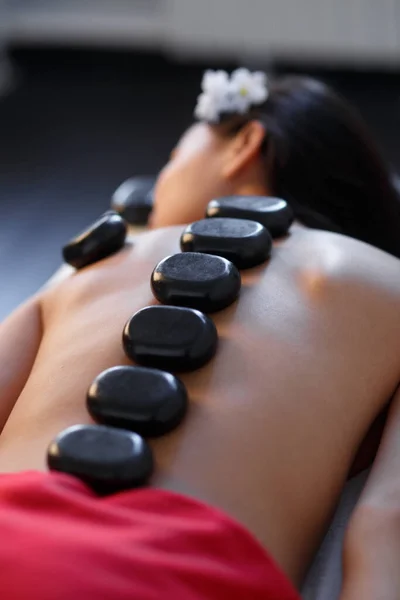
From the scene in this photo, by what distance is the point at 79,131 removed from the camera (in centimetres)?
286

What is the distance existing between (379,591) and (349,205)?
2.56ft

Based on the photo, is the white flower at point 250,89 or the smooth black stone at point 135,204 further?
the smooth black stone at point 135,204

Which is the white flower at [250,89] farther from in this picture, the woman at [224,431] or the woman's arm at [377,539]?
the woman's arm at [377,539]

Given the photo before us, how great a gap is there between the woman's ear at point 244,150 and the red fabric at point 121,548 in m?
0.73

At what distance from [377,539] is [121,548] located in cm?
28

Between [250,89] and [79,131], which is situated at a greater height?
[250,89]

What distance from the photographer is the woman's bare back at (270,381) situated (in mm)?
821

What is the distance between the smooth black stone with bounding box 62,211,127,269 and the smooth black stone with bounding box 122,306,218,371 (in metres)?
0.28

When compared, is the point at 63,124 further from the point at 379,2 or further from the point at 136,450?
the point at 136,450

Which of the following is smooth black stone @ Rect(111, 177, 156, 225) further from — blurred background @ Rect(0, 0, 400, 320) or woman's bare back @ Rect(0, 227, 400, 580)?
woman's bare back @ Rect(0, 227, 400, 580)

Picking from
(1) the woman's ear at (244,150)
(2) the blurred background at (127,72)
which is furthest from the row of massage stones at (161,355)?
(2) the blurred background at (127,72)

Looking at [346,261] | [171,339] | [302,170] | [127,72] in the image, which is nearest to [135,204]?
[302,170]

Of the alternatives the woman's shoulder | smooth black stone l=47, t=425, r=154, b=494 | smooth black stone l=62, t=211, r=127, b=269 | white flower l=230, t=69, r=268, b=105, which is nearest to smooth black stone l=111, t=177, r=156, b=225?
white flower l=230, t=69, r=268, b=105

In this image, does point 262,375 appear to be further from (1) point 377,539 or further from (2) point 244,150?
(2) point 244,150
